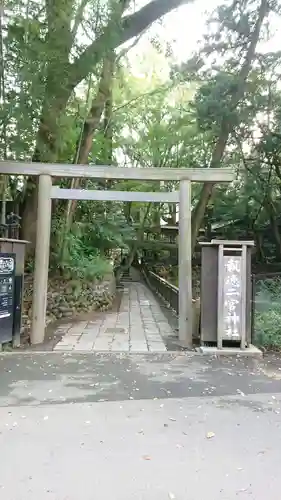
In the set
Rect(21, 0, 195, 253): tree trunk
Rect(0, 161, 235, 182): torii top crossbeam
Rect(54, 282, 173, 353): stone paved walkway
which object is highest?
Rect(21, 0, 195, 253): tree trunk

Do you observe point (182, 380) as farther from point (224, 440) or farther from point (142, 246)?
point (142, 246)

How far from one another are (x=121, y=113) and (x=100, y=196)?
31.7 feet

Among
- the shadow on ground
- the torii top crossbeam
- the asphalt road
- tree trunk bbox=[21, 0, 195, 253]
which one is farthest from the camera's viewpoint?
tree trunk bbox=[21, 0, 195, 253]

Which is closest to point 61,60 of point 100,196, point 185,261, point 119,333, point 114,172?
point 114,172

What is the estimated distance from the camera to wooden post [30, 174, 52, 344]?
7.47 metres

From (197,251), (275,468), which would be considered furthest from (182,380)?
(197,251)

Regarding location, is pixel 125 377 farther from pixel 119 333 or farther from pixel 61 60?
pixel 61 60

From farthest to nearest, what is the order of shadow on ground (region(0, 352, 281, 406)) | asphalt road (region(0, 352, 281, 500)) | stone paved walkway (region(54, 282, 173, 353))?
stone paved walkway (region(54, 282, 173, 353)) < shadow on ground (region(0, 352, 281, 406)) < asphalt road (region(0, 352, 281, 500))

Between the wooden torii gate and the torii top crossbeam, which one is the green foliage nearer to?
the wooden torii gate

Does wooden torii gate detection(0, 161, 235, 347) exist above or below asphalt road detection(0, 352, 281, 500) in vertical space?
above

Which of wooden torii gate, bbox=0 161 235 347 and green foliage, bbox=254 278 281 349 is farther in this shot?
wooden torii gate, bbox=0 161 235 347

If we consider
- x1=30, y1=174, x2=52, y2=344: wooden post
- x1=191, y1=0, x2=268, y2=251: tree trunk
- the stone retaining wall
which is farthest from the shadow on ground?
x1=191, y1=0, x2=268, y2=251: tree trunk

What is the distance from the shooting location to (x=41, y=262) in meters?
7.62

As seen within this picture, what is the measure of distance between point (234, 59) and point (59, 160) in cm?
555
